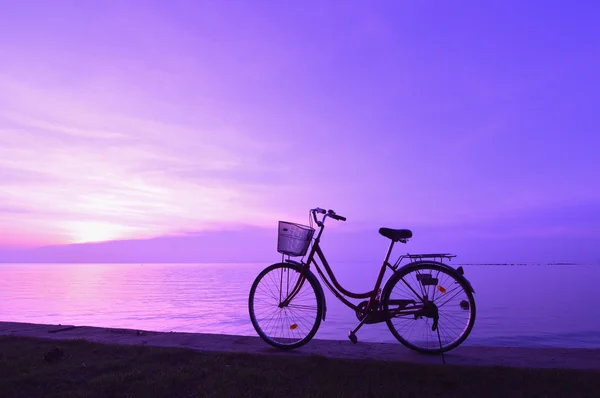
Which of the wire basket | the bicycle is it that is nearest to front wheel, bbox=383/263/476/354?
the bicycle

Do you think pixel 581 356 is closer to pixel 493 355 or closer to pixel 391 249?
pixel 493 355

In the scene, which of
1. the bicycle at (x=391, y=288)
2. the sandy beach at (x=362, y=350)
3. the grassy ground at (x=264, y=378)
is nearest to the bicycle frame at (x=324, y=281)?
the bicycle at (x=391, y=288)

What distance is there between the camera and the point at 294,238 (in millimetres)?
6133

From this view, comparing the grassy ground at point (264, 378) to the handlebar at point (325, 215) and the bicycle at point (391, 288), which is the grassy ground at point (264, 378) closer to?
the bicycle at point (391, 288)

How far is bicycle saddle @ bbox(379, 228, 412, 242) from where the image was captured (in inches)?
227

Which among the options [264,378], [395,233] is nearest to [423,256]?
[395,233]

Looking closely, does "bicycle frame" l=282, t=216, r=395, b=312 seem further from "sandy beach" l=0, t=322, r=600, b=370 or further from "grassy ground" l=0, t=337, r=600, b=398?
"grassy ground" l=0, t=337, r=600, b=398

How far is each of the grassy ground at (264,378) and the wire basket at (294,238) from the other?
1517mm

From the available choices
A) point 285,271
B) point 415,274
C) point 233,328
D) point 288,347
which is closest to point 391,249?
point 415,274

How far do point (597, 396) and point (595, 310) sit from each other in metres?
23.3

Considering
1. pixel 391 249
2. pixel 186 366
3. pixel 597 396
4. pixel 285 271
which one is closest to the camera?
pixel 597 396

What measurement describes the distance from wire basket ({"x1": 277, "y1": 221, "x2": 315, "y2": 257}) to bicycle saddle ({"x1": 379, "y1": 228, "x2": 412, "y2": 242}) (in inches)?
39.8

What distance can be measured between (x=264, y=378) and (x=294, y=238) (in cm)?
215

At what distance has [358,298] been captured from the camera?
5934mm
